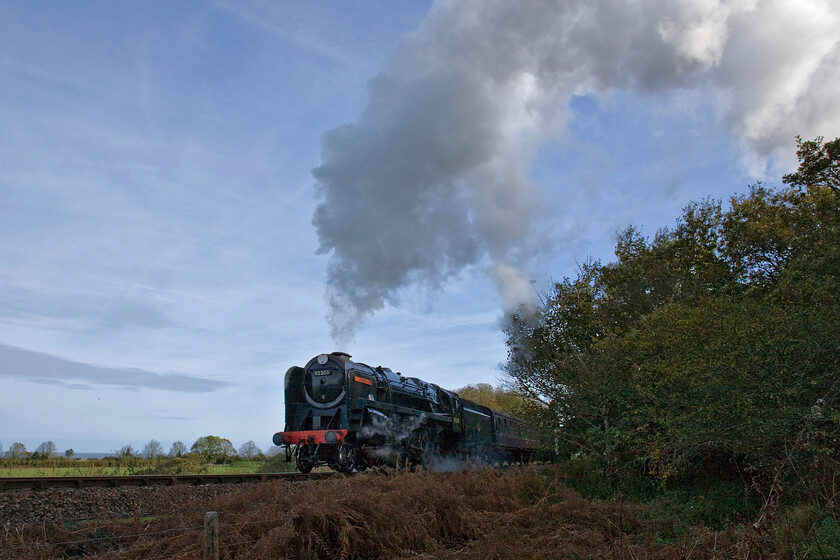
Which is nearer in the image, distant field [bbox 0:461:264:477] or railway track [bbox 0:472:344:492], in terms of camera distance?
railway track [bbox 0:472:344:492]

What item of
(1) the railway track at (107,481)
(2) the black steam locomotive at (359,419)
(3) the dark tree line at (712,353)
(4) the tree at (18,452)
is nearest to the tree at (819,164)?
(3) the dark tree line at (712,353)

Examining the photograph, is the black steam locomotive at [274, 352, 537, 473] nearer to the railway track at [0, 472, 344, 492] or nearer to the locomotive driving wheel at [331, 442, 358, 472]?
the locomotive driving wheel at [331, 442, 358, 472]

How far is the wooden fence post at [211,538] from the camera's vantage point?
6.29 meters

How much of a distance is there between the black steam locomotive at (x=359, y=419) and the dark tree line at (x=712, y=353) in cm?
425

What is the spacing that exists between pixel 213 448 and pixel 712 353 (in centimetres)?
2106

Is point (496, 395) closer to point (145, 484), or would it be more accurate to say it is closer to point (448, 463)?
point (448, 463)

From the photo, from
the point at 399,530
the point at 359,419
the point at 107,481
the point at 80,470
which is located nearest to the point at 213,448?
the point at 80,470

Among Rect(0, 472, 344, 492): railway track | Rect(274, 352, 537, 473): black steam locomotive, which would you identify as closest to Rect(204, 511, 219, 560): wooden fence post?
Rect(0, 472, 344, 492): railway track

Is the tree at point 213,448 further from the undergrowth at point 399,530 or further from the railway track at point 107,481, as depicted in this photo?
the undergrowth at point 399,530

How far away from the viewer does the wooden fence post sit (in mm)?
6293

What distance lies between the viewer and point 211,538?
6.37 meters

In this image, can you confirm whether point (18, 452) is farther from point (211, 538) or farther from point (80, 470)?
point (211, 538)

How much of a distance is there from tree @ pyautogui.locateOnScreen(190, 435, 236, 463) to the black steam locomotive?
7615 mm

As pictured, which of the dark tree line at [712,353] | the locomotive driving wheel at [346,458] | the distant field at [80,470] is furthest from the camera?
the locomotive driving wheel at [346,458]
